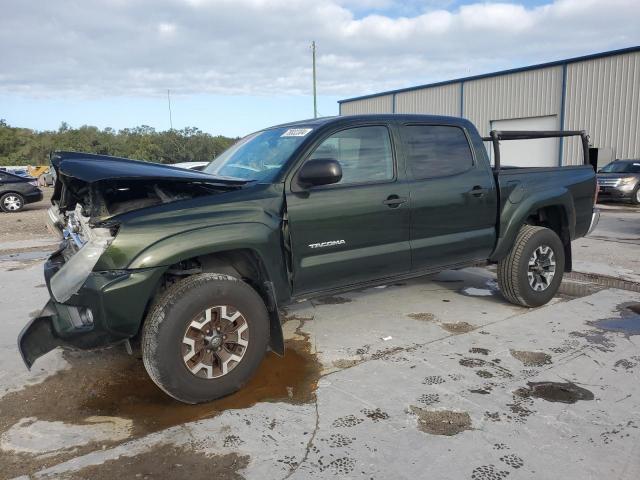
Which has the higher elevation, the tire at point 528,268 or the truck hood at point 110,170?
the truck hood at point 110,170

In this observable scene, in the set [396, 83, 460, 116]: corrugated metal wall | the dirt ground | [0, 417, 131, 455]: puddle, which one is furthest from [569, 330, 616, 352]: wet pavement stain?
[396, 83, 460, 116]: corrugated metal wall

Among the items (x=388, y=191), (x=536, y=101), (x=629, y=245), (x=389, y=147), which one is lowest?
(x=629, y=245)

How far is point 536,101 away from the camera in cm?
2334

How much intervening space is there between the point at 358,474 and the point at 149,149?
52695mm

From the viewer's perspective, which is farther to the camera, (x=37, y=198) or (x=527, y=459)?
(x=37, y=198)

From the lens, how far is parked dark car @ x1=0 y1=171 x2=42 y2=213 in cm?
1602

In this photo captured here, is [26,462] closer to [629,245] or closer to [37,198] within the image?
[629,245]

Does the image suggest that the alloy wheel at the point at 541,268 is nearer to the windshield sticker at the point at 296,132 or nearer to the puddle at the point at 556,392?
the puddle at the point at 556,392

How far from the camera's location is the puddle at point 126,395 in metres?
3.19

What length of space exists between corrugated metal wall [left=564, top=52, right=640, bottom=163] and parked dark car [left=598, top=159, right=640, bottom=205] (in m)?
3.51

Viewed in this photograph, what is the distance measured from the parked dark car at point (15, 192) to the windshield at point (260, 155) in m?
14.0

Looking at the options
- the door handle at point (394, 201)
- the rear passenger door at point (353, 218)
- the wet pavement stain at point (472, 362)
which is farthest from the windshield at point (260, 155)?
the wet pavement stain at point (472, 362)

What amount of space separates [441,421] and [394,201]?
173 cm

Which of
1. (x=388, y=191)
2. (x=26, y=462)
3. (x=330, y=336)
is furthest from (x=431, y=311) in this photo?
(x=26, y=462)
